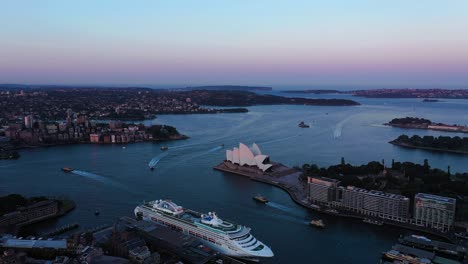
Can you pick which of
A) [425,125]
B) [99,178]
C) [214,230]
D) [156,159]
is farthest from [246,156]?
[425,125]

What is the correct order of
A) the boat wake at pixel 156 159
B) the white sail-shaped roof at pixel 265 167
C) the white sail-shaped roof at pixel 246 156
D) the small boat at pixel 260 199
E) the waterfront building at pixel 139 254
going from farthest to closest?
the boat wake at pixel 156 159 → the white sail-shaped roof at pixel 246 156 → the white sail-shaped roof at pixel 265 167 → the small boat at pixel 260 199 → the waterfront building at pixel 139 254

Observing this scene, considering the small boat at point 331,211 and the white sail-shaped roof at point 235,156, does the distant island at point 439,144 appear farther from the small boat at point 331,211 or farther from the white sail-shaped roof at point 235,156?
the small boat at point 331,211

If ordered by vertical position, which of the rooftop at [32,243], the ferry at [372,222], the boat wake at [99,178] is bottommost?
the ferry at [372,222]

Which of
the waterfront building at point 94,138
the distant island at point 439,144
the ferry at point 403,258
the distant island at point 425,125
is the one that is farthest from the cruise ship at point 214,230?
the distant island at point 425,125

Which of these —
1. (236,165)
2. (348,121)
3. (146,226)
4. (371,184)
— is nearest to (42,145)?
(236,165)

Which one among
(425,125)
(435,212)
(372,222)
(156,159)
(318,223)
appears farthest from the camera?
(425,125)

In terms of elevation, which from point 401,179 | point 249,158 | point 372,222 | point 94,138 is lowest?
point 372,222

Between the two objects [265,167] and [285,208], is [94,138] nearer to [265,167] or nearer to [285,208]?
[265,167]
